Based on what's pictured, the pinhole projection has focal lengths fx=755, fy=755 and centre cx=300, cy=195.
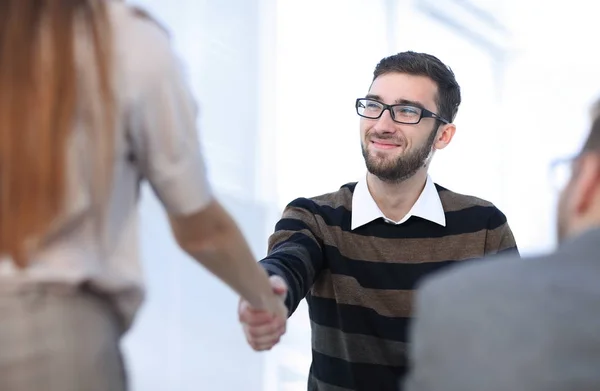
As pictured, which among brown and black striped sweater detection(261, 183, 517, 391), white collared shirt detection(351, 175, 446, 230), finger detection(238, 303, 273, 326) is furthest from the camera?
white collared shirt detection(351, 175, 446, 230)

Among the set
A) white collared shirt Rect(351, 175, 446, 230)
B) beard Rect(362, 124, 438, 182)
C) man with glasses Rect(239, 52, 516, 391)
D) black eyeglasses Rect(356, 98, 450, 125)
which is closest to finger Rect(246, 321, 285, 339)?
man with glasses Rect(239, 52, 516, 391)

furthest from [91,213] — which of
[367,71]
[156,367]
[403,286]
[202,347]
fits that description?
[367,71]

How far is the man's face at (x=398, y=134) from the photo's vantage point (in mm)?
2014

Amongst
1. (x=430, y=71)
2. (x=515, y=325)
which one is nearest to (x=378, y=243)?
(x=430, y=71)

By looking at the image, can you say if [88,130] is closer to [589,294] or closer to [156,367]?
[589,294]

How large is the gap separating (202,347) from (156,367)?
0.70ft

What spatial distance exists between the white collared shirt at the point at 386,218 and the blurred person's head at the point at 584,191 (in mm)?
1070

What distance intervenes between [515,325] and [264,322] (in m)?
0.89

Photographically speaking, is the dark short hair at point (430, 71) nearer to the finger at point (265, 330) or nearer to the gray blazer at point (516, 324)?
the finger at point (265, 330)

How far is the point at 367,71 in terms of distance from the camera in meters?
3.27

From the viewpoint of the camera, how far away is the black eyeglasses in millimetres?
2098

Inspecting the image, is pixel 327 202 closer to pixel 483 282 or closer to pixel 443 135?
pixel 443 135

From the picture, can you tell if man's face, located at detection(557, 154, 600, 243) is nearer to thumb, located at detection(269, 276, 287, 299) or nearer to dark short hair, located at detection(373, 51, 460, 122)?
thumb, located at detection(269, 276, 287, 299)

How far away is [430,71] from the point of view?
2.18 meters
